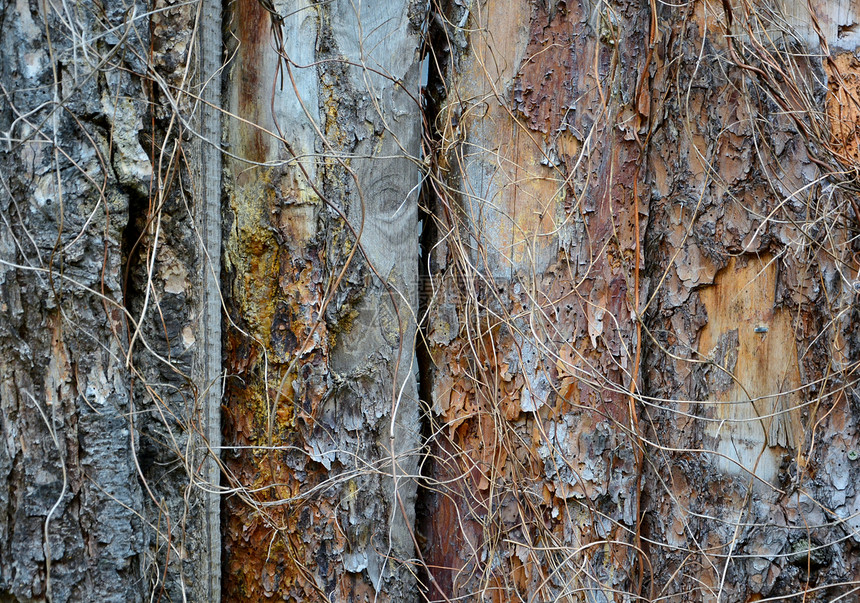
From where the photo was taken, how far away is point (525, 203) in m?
1.24

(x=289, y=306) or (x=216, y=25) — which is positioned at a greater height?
(x=216, y=25)

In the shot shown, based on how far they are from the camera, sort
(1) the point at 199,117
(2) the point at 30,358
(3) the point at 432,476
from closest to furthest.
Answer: (2) the point at 30,358 < (1) the point at 199,117 < (3) the point at 432,476

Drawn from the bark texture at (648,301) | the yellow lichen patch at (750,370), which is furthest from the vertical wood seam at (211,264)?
the yellow lichen patch at (750,370)

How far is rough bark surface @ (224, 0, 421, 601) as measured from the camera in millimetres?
1199

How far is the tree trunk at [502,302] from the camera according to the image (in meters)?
1.16

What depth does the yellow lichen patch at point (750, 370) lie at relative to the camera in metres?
1.18

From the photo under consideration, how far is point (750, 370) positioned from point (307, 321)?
91cm

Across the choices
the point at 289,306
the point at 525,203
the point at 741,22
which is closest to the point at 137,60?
the point at 289,306

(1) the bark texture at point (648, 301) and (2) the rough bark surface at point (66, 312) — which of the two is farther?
(1) the bark texture at point (648, 301)

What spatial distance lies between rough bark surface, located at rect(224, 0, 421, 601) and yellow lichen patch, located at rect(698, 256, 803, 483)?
0.64 m

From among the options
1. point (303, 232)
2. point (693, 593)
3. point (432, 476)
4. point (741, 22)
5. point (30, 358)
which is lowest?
point (693, 593)

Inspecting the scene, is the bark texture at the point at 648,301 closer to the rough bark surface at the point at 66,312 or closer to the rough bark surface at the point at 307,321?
the rough bark surface at the point at 307,321

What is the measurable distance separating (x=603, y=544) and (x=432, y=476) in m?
0.38

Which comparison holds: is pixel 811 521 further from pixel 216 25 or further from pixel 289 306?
pixel 216 25
